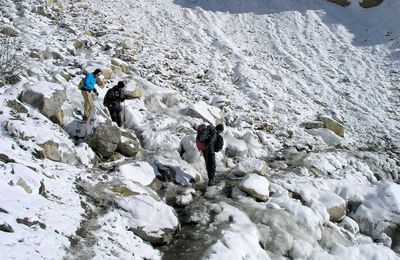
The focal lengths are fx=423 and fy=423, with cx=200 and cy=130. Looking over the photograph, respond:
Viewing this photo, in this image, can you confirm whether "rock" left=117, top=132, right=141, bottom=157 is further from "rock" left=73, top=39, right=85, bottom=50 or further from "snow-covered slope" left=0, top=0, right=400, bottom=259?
"rock" left=73, top=39, right=85, bottom=50

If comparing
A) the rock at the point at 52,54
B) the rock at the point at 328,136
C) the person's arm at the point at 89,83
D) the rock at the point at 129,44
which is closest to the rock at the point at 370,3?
the rock at the point at 328,136

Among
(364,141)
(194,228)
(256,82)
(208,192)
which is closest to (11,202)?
(194,228)

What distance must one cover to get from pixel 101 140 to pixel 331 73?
454 inches

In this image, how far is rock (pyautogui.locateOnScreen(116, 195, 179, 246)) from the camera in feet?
23.7

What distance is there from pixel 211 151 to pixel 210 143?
19cm

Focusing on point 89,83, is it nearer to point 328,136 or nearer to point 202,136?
point 202,136

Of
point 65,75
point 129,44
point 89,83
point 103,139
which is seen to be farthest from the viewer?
point 129,44

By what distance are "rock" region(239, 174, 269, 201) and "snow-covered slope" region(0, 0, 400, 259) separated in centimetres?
3

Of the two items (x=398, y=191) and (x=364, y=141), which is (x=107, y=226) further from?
(x=364, y=141)

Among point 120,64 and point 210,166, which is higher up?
point 120,64

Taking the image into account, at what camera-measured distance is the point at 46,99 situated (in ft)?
32.5

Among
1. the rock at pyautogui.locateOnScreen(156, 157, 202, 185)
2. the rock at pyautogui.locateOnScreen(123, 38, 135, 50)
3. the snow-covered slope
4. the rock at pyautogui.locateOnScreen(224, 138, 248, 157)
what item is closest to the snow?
the snow-covered slope

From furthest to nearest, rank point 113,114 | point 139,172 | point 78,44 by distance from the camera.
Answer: point 78,44, point 113,114, point 139,172

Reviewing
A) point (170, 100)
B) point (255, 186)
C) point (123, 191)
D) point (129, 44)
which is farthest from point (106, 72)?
point (255, 186)
